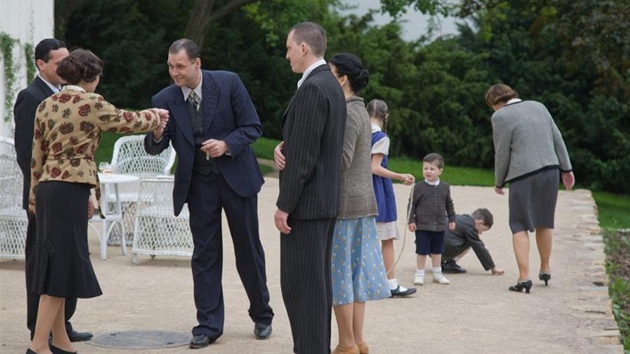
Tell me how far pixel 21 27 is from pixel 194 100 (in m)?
9.30

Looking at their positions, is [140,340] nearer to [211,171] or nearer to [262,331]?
[262,331]

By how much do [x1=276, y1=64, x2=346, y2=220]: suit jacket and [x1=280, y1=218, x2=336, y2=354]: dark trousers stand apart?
99 millimetres

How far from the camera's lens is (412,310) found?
8.80 meters

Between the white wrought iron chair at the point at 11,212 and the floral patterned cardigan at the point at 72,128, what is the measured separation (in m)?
4.13

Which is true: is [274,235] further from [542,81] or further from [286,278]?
[542,81]

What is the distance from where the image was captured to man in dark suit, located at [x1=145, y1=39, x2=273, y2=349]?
739 centimetres

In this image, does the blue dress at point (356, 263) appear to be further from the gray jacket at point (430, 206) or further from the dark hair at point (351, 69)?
the gray jacket at point (430, 206)

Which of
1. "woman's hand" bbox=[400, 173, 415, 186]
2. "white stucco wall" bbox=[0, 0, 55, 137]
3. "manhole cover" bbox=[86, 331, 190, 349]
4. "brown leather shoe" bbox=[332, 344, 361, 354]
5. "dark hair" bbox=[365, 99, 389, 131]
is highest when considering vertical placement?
"white stucco wall" bbox=[0, 0, 55, 137]

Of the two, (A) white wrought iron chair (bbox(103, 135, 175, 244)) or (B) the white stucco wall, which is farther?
(B) the white stucco wall

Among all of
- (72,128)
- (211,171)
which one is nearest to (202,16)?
(211,171)

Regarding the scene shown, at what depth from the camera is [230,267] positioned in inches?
422

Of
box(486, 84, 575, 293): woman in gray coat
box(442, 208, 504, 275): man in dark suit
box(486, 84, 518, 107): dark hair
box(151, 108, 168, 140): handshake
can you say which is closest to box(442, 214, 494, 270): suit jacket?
box(442, 208, 504, 275): man in dark suit

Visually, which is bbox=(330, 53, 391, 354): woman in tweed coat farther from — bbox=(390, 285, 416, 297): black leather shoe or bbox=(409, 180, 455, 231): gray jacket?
bbox=(409, 180, 455, 231): gray jacket

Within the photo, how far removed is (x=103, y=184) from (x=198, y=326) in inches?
179
